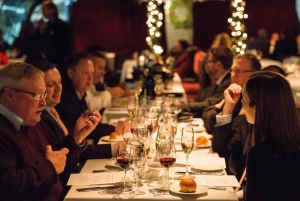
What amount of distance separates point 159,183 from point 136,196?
256 mm

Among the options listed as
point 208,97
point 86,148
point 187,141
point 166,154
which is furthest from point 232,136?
point 208,97

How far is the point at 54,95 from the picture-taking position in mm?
3580

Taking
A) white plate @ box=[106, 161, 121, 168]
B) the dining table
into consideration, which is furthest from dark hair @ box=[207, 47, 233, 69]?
white plate @ box=[106, 161, 121, 168]

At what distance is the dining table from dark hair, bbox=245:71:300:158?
11.4 inches

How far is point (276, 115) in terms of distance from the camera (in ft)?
8.59

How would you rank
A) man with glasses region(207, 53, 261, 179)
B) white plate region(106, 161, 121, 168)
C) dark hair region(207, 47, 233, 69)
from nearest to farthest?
white plate region(106, 161, 121, 168) → man with glasses region(207, 53, 261, 179) → dark hair region(207, 47, 233, 69)

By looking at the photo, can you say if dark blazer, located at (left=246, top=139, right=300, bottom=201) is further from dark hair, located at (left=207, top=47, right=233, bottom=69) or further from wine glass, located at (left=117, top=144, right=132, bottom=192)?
dark hair, located at (left=207, top=47, right=233, bottom=69)

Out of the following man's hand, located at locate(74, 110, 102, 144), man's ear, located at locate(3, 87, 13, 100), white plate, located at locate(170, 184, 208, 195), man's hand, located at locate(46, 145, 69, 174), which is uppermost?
man's ear, located at locate(3, 87, 13, 100)

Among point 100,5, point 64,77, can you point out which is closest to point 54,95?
point 64,77

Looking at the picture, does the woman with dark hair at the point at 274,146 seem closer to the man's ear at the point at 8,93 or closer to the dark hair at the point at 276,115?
the dark hair at the point at 276,115

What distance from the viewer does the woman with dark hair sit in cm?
254

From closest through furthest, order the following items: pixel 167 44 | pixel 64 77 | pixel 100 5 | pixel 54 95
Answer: pixel 54 95 → pixel 64 77 → pixel 100 5 → pixel 167 44

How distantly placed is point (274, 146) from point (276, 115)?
151 millimetres

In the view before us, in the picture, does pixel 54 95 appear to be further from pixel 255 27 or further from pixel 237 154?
pixel 255 27
